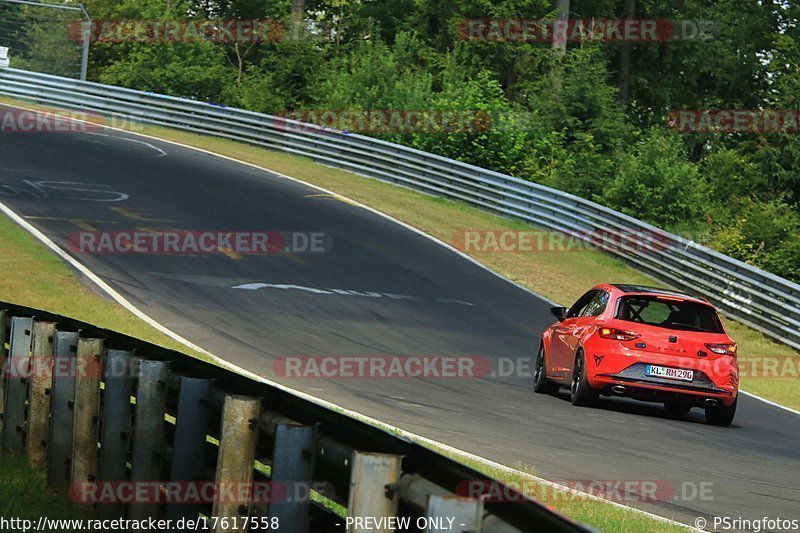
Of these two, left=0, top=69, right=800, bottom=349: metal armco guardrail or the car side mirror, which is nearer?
the car side mirror

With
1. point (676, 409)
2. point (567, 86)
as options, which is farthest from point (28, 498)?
point (567, 86)

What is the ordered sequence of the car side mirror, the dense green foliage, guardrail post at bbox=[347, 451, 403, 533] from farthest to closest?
the dense green foliage
the car side mirror
guardrail post at bbox=[347, 451, 403, 533]

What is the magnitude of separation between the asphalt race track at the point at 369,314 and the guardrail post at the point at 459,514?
4.42 metres

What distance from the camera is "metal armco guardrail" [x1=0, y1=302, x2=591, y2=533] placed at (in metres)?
4.63

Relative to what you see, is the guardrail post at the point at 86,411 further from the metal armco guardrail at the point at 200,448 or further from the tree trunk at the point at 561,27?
the tree trunk at the point at 561,27

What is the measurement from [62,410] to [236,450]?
2.11 meters

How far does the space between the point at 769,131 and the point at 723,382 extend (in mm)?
40644

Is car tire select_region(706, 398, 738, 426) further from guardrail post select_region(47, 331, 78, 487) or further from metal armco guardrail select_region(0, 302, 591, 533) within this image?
guardrail post select_region(47, 331, 78, 487)

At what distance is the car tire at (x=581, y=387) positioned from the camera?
14.2m

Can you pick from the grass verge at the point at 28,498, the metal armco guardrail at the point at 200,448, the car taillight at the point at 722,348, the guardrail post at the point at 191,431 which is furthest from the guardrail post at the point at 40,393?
the car taillight at the point at 722,348

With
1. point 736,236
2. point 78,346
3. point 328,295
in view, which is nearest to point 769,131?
point 736,236

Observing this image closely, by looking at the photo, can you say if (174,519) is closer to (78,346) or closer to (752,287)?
(78,346)

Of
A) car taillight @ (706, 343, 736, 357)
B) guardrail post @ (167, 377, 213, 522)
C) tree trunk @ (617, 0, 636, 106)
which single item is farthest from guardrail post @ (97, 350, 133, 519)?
tree trunk @ (617, 0, 636, 106)

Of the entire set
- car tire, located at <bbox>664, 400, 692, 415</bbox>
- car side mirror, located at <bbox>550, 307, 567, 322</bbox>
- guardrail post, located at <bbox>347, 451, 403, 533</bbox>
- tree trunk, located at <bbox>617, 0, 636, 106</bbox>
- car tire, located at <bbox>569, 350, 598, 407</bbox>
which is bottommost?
car tire, located at <bbox>664, 400, 692, 415</bbox>
